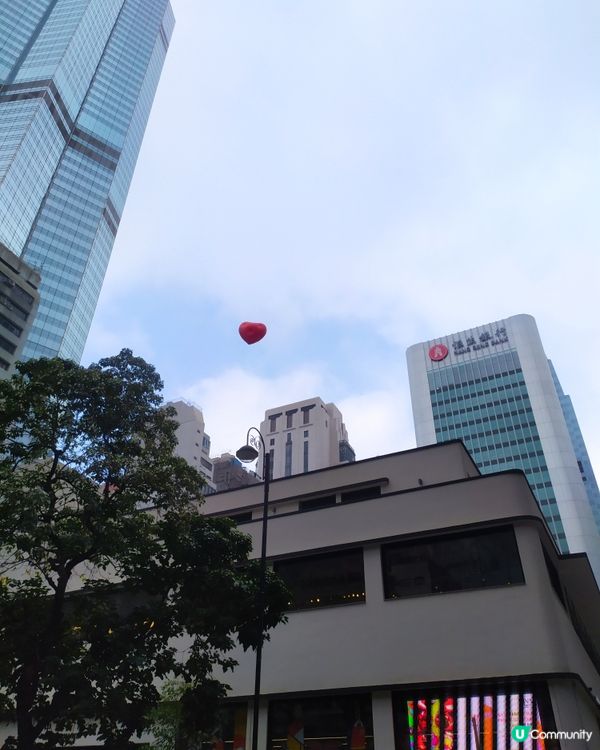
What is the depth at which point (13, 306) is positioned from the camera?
298ft

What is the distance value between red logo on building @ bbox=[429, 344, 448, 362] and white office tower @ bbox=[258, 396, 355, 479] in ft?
97.6

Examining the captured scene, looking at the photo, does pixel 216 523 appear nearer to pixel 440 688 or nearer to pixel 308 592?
pixel 308 592

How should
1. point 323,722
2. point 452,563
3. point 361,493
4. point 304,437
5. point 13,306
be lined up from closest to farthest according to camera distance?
1. point 323,722
2. point 452,563
3. point 361,493
4. point 13,306
5. point 304,437

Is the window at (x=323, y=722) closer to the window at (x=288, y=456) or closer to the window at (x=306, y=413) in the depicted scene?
the window at (x=288, y=456)

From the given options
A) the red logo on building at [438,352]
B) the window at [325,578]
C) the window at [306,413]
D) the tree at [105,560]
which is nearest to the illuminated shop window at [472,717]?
the window at [325,578]

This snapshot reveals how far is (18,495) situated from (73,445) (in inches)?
93.8

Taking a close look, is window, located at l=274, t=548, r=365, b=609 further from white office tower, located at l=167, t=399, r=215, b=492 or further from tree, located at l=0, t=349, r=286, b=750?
white office tower, located at l=167, t=399, r=215, b=492

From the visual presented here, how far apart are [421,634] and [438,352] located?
389 ft

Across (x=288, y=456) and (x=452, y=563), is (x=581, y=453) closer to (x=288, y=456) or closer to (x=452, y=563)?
(x=288, y=456)

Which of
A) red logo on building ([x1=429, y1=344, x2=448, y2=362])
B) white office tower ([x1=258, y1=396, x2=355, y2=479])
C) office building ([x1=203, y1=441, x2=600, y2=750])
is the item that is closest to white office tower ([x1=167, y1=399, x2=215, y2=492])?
white office tower ([x1=258, y1=396, x2=355, y2=479])

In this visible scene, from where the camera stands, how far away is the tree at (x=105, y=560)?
44.8ft

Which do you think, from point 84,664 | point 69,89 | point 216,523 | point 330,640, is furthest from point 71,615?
point 69,89

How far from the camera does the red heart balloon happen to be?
1908 centimetres

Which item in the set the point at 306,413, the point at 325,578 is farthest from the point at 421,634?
the point at 306,413
